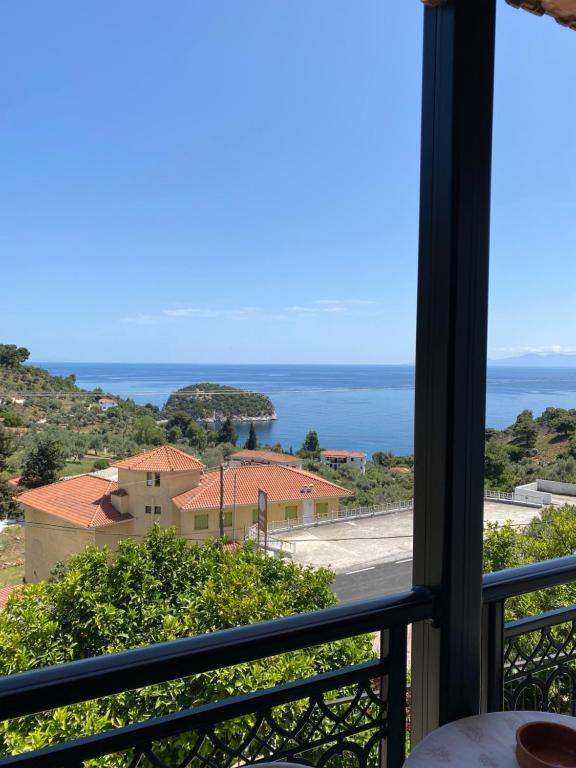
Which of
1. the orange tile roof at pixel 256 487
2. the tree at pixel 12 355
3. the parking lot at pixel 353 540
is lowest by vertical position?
the parking lot at pixel 353 540

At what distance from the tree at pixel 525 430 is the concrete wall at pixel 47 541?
2.43m

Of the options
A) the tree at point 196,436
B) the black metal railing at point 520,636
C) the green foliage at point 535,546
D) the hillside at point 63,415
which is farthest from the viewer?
the green foliage at point 535,546

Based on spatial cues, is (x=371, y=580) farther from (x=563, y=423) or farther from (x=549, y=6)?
(x=549, y=6)

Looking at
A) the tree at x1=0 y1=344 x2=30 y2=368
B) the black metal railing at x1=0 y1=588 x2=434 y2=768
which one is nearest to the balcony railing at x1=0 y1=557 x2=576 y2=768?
the black metal railing at x1=0 y1=588 x2=434 y2=768

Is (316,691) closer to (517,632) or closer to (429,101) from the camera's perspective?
(517,632)

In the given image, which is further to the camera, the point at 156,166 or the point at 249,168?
the point at 249,168

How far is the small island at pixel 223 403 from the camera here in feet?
9.46

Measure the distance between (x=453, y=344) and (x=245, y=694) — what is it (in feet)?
2.70

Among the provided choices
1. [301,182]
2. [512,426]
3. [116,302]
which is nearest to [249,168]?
[301,182]

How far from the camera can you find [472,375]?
112 cm

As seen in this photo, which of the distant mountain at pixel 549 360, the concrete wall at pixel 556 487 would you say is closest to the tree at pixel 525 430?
the distant mountain at pixel 549 360

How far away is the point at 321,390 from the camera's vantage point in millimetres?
2875

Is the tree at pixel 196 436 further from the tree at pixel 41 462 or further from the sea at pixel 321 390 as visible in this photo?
the tree at pixel 41 462

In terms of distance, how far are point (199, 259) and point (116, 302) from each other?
1258mm
